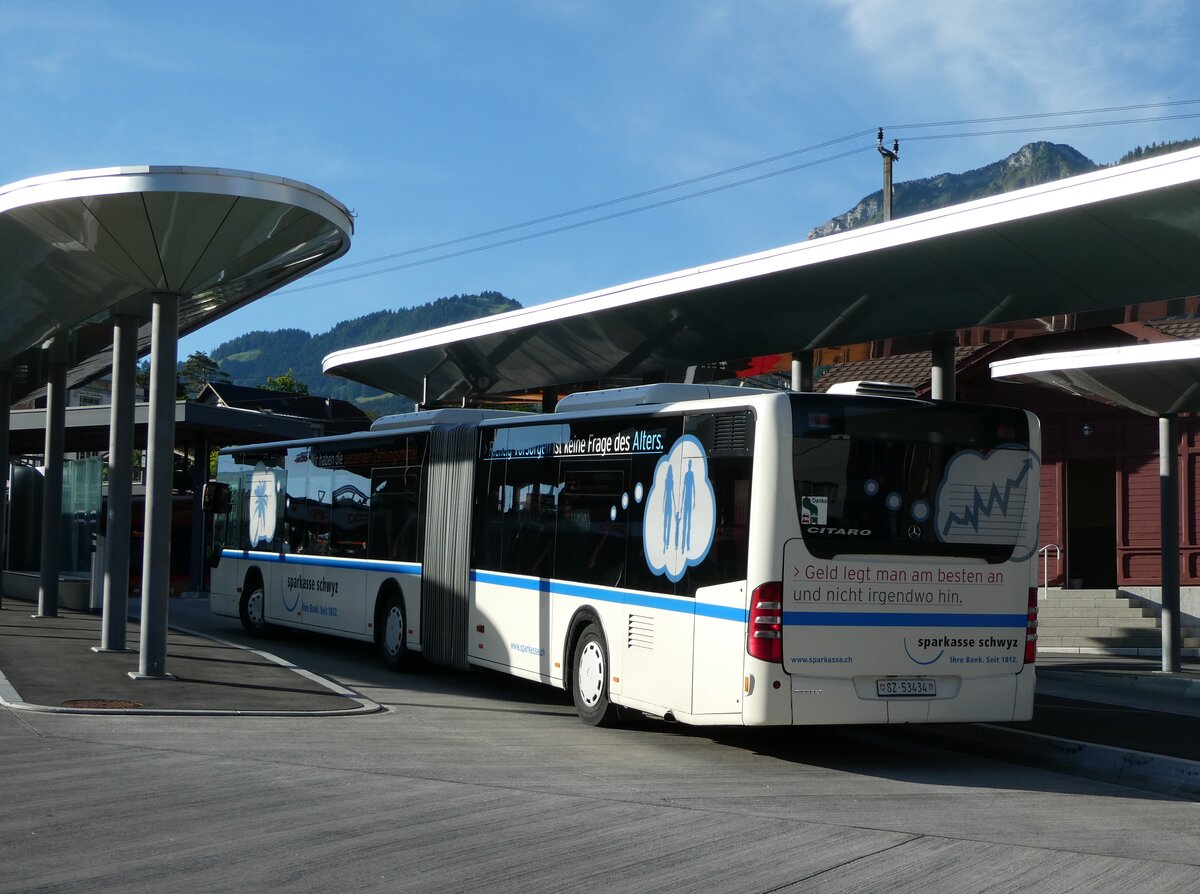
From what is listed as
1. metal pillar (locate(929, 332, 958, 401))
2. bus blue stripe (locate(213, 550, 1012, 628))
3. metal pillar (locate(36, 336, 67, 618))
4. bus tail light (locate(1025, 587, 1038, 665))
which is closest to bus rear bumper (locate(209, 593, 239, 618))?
metal pillar (locate(36, 336, 67, 618))

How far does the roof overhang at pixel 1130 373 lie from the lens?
16078 mm

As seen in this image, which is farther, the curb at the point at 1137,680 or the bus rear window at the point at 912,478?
the curb at the point at 1137,680

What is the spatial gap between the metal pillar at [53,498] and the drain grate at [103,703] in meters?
9.42

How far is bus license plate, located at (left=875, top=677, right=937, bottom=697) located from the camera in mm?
10711

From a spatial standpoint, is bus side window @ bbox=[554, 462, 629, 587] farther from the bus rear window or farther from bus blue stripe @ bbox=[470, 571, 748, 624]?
the bus rear window

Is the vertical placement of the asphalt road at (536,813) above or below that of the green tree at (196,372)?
below

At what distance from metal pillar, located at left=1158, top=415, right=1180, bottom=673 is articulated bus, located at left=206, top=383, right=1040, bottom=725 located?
851 centimetres

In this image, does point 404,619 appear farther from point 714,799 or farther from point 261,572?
point 714,799

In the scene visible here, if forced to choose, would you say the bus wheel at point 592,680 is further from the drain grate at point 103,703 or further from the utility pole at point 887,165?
the utility pole at point 887,165

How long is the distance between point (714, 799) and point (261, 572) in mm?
13750

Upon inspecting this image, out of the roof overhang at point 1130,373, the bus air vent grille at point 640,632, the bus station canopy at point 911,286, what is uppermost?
the bus station canopy at point 911,286

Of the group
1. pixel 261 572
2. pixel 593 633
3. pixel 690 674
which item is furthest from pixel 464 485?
pixel 261 572

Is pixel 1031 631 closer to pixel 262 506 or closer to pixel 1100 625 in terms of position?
pixel 262 506

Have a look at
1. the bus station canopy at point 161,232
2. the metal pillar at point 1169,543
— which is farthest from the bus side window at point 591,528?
the metal pillar at point 1169,543
